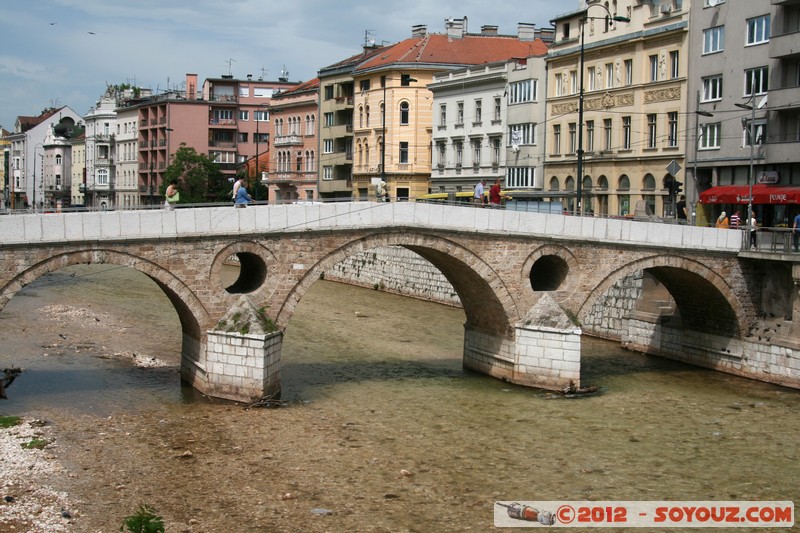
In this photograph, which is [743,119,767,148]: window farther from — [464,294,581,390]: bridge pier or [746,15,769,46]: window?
[464,294,581,390]: bridge pier

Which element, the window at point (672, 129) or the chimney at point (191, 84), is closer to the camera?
the window at point (672, 129)

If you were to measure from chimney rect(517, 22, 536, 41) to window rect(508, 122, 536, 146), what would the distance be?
1210 cm

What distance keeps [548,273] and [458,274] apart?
243cm

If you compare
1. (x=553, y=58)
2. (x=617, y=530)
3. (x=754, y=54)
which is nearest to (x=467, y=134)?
(x=553, y=58)

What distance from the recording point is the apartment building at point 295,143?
244 ft

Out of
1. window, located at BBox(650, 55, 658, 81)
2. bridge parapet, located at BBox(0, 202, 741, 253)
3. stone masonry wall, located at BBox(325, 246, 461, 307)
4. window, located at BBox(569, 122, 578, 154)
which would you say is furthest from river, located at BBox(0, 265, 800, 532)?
window, located at BBox(569, 122, 578, 154)

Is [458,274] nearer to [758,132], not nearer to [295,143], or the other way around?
[758,132]

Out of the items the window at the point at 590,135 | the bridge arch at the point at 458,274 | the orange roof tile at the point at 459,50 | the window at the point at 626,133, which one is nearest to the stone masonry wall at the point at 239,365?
the bridge arch at the point at 458,274

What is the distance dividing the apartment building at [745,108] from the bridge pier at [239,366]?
19603 mm

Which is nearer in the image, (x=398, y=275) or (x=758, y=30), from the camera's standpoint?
(x=758, y=30)

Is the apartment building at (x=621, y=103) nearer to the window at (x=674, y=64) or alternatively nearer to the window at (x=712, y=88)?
the window at (x=674, y=64)

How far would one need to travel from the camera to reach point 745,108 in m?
37.1

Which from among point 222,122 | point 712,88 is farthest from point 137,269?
point 222,122

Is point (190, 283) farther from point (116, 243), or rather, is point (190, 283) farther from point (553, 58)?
point (553, 58)
